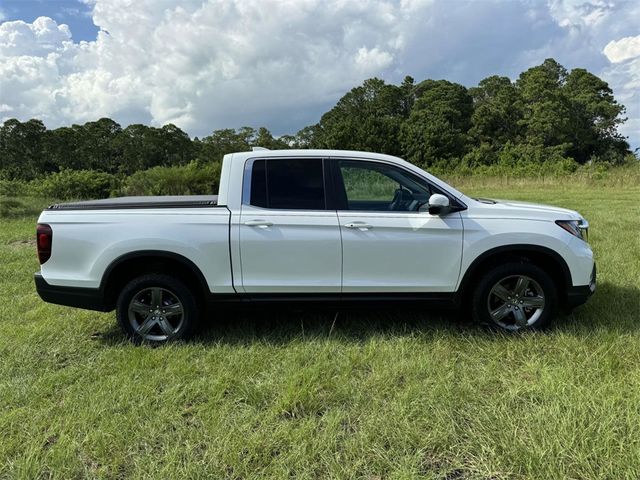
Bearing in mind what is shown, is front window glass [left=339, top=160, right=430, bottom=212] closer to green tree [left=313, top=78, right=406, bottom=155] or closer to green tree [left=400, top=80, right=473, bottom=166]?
green tree [left=400, top=80, right=473, bottom=166]

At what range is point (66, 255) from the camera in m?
3.82

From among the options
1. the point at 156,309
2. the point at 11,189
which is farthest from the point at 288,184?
the point at 11,189

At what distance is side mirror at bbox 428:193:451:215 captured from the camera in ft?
12.1

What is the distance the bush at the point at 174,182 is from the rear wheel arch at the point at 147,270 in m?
13.7

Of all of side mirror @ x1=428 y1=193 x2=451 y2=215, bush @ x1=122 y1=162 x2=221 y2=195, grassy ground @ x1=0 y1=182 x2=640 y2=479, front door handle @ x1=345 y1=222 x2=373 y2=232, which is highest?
bush @ x1=122 y1=162 x2=221 y2=195

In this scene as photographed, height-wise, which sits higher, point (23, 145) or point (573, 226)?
point (23, 145)

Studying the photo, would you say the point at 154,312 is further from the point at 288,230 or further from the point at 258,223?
the point at 288,230

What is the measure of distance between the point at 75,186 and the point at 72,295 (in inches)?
679

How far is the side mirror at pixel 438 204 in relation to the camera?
145 inches

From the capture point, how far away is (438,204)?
3.68 metres

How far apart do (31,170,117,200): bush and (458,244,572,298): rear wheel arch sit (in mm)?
18310

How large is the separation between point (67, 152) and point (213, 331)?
65.3 metres

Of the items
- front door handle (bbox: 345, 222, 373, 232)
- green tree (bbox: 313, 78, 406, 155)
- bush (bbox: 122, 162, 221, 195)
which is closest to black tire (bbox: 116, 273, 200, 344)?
front door handle (bbox: 345, 222, 373, 232)

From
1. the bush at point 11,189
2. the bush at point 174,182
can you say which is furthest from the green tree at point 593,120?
the bush at point 11,189
